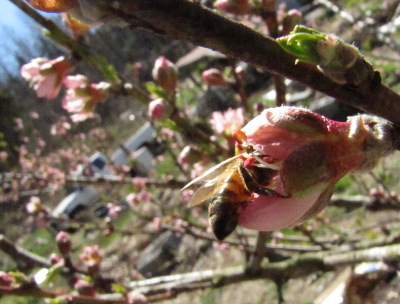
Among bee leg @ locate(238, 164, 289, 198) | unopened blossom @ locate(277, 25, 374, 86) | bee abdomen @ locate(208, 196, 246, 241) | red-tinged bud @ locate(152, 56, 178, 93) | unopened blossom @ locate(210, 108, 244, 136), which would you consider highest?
unopened blossom @ locate(277, 25, 374, 86)

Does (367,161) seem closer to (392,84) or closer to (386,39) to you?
(386,39)

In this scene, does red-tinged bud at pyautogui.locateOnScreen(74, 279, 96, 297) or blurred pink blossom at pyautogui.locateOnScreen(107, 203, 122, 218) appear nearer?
red-tinged bud at pyautogui.locateOnScreen(74, 279, 96, 297)

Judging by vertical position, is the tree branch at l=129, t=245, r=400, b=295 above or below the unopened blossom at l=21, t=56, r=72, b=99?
below

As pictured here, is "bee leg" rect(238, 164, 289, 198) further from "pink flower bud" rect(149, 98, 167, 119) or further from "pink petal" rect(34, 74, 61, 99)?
"pink petal" rect(34, 74, 61, 99)

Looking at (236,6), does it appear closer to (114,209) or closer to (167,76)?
(167,76)

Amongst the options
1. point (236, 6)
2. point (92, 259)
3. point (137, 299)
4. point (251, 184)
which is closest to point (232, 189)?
point (251, 184)

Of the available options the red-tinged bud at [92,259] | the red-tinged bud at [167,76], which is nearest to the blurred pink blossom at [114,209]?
the red-tinged bud at [92,259]

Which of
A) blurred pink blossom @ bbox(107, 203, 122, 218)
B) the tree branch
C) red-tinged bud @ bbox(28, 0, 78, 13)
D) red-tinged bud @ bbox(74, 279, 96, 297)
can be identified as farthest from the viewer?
blurred pink blossom @ bbox(107, 203, 122, 218)

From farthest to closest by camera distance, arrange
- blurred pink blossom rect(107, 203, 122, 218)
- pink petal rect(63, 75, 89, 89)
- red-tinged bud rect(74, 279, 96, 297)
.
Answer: blurred pink blossom rect(107, 203, 122, 218) → red-tinged bud rect(74, 279, 96, 297) → pink petal rect(63, 75, 89, 89)

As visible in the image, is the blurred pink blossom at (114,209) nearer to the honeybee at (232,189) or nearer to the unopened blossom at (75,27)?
the unopened blossom at (75,27)

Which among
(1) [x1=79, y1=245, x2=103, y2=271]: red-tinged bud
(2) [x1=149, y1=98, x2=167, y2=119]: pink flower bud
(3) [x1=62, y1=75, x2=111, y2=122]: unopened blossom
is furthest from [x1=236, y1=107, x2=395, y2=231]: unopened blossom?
(1) [x1=79, y1=245, x2=103, y2=271]: red-tinged bud
